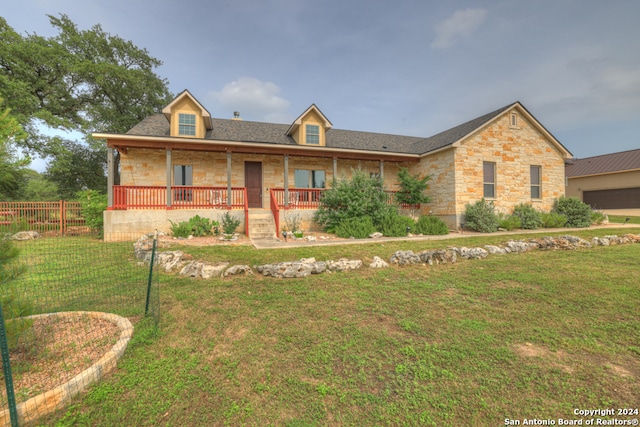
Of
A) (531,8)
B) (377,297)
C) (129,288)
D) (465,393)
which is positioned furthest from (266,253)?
(531,8)

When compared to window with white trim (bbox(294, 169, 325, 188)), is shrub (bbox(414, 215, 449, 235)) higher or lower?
lower

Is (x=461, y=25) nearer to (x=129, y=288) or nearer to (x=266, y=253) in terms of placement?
(x=266, y=253)

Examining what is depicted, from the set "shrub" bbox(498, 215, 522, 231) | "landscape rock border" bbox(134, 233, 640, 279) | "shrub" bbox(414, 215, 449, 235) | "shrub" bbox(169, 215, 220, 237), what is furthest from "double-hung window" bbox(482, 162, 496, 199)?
"shrub" bbox(169, 215, 220, 237)

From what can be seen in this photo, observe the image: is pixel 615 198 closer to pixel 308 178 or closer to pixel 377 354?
pixel 308 178

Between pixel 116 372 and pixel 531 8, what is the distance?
50.8 feet

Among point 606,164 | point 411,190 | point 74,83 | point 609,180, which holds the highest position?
point 74,83

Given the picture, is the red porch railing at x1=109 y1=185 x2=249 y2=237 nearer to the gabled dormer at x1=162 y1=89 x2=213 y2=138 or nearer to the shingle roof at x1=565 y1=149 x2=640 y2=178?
the gabled dormer at x1=162 y1=89 x2=213 y2=138

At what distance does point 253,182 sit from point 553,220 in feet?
52.1

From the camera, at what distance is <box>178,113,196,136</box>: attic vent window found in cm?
1302

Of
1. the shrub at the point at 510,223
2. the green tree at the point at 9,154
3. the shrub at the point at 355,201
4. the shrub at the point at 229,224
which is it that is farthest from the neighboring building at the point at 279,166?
the green tree at the point at 9,154

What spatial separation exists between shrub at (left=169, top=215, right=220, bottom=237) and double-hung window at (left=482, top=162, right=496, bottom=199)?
536 inches

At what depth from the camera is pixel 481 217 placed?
12.3 metres

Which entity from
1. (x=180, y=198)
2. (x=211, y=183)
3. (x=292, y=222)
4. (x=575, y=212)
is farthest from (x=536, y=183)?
(x=180, y=198)

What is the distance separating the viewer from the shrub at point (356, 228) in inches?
410
